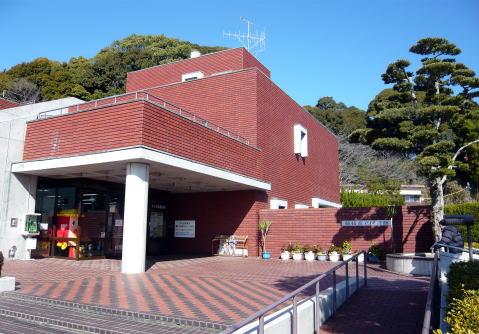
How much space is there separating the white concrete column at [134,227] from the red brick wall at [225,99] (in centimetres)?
730

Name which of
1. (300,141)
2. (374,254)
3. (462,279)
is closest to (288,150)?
(300,141)

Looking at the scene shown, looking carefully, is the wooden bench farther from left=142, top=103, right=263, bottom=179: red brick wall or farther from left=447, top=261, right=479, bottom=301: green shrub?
left=447, top=261, right=479, bottom=301: green shrub

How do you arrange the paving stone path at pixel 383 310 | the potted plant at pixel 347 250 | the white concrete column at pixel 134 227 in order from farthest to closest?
1. the potted plant at pixel 347 250
2. the white concrete column at pixel 134 227
3. the paving stone path at pixel 383 310

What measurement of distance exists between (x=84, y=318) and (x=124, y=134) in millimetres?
5876

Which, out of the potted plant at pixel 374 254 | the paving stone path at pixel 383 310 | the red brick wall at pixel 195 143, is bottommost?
the paving stone path at pixel 383 310

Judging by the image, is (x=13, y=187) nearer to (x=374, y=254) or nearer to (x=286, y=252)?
(x=286, y=252)

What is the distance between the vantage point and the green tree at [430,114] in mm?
12359

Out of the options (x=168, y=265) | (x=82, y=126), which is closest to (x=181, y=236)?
(x=168, y=265)

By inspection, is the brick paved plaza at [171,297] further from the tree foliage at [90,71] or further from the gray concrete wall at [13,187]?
the tree foliage at [90,71]

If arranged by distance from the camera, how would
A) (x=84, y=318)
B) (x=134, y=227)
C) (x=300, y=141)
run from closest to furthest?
(x=84, y=318) → (x=134, y=227) → (x=300, y=141)

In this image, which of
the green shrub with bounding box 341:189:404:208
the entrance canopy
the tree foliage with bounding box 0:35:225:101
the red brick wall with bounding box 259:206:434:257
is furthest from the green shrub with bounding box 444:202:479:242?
the tree foliage with bounding box 0:35:225:101

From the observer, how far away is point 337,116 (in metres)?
42.3

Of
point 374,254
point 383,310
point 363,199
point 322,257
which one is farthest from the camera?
point 363,199

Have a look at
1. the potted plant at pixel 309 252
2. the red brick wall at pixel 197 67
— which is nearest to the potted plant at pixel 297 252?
the potted plant at pixel 309 252
